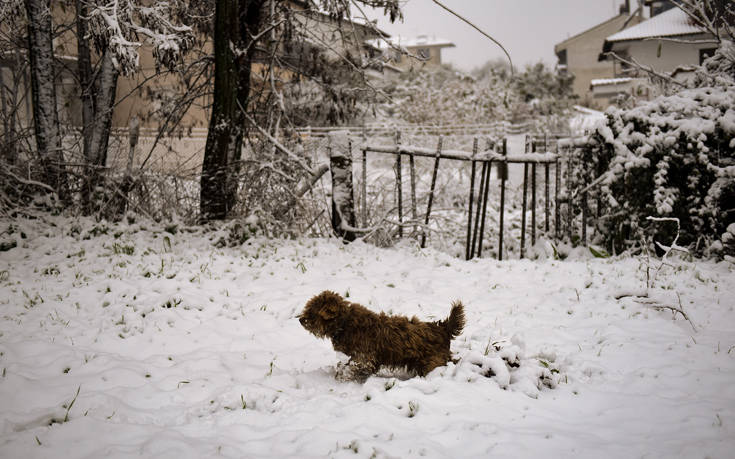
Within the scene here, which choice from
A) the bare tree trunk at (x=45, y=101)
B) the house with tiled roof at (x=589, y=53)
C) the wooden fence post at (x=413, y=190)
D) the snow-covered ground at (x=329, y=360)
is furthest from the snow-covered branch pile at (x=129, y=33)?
the house with tiled roof at (x=589, y=53)

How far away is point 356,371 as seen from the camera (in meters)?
3.21

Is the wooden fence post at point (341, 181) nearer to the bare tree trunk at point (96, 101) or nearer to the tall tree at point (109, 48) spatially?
the tall tree at point (109, 48)

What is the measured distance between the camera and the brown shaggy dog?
3.02m

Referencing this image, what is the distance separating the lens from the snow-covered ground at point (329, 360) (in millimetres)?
2354

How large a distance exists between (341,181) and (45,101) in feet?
14.6

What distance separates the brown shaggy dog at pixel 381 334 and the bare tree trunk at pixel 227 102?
4048 mm

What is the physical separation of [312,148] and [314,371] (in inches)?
188

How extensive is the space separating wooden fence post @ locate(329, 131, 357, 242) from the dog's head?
11.7 ft

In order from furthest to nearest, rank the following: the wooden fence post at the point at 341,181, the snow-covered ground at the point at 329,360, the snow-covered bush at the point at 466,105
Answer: the snow-covered bush at the point at 466,105, the wooden fence post at the point at 341,181, the snow-covered ground at the point at 329,360

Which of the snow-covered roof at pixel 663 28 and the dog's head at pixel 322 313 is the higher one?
the snow-covered roof at pixel 663 28

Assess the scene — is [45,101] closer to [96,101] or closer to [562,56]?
[96,101]

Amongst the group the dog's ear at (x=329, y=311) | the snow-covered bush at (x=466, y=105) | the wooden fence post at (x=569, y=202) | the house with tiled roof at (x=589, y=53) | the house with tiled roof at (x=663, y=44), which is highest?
the house with tiled roof at (x=589, y=53)

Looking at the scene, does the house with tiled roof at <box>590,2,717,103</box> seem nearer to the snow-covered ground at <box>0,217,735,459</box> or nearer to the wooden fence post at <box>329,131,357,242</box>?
the wooden fence post at <box>329,131,357,242</box>

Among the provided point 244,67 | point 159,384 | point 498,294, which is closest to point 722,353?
point 498,294
